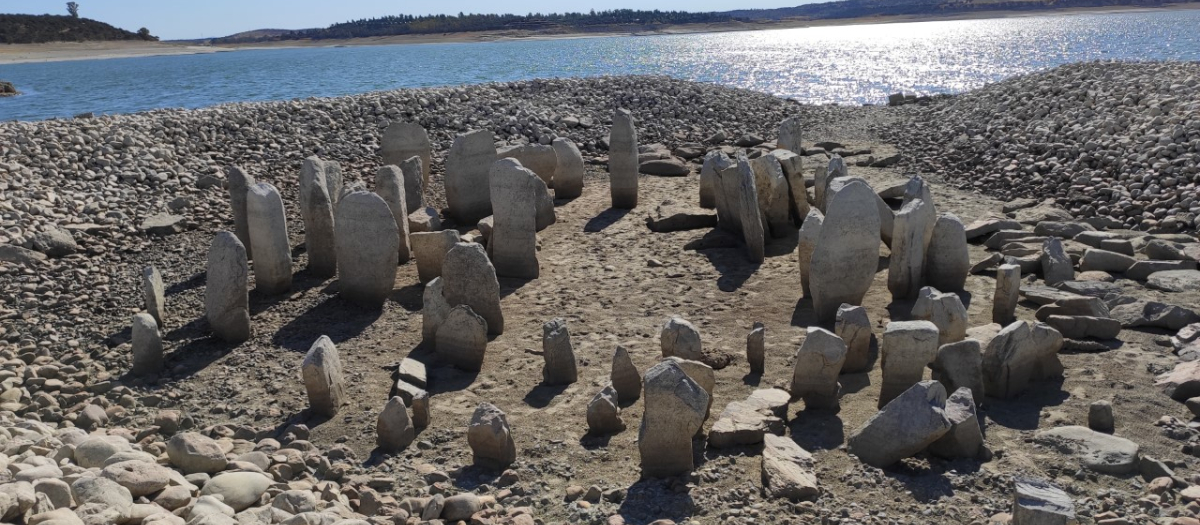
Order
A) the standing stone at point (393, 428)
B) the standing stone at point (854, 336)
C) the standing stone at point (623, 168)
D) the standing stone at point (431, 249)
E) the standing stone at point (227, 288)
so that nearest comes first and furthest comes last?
the standing stone at point (393, 428) → the standing stone at point (854, 336) → the standing stone at point (227, 288) → the standing stone at point (431, 249) → the standing stone at point (623, 168)

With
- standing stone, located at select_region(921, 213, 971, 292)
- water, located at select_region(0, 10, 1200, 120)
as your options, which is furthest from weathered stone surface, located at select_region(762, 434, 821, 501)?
water, located at select_region(0, 10, 1200, 120)

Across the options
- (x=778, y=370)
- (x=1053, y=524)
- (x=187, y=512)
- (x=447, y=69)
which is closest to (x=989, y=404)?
(x=778, y=370)

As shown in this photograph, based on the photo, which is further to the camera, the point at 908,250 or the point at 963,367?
the point at 908,250

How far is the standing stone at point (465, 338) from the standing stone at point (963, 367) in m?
3.44

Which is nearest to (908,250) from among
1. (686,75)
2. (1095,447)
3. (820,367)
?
(820,367)

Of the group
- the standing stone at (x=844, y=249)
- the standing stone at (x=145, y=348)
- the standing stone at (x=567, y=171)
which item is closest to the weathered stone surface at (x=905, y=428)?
the standing stone at (x=844, y=249)

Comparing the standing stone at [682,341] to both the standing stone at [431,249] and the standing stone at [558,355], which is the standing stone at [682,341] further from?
the standing stone at [431,249]

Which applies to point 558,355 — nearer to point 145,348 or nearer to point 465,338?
point 465,338

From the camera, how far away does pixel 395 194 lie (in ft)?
33.0

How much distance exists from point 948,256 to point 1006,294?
0.95m

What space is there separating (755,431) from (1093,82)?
46.0 ft

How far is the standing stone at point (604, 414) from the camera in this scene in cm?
607

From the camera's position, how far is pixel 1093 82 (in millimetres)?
16609

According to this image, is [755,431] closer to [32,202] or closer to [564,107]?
[32,202]
